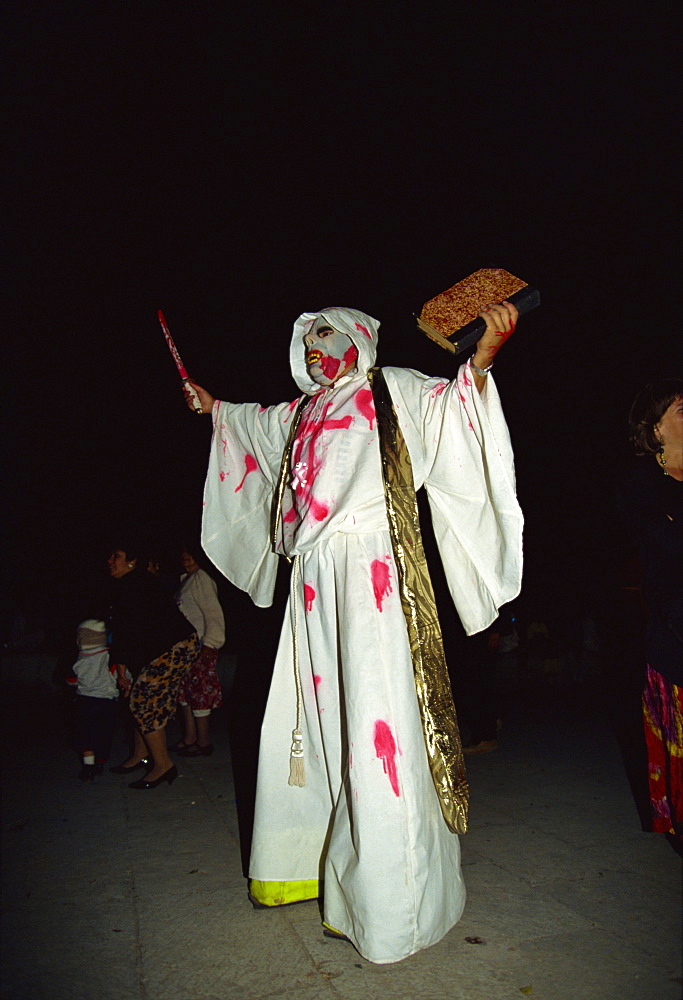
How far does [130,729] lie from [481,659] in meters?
2.84

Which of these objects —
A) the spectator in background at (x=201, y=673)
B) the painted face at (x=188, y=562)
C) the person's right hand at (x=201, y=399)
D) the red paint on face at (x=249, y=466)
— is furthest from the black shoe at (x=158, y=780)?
the person's right hand at (x=201, y=399)

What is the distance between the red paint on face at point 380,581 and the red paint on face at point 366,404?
1.64 feet

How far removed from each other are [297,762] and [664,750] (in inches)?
63.0

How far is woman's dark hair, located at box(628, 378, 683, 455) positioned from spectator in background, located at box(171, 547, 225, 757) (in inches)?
119

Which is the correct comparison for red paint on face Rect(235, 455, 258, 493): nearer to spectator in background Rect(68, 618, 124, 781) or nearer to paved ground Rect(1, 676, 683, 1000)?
paved ground Rect(1, 676, 683, 1000)

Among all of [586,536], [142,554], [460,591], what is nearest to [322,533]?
[460,591]

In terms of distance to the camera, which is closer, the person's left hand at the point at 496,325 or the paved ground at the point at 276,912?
the paved ground at the point at 276,912

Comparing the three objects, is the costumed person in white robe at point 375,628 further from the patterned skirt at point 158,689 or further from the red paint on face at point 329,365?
the patterned skirt at point 158,689

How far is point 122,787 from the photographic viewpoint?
3879 millimetres

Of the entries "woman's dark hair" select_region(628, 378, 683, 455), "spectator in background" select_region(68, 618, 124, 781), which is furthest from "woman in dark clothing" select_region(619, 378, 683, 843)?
"spectator in background" select_region(68, 618, 124, 781)

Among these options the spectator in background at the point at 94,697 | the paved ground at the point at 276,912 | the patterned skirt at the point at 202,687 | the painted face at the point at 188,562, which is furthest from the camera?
the painted face at the point at 188,562

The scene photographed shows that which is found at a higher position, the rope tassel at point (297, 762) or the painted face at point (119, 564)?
the painted face at point (119, 564)

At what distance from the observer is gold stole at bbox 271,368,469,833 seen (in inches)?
81.9

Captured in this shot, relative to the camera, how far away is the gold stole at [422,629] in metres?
2.08
